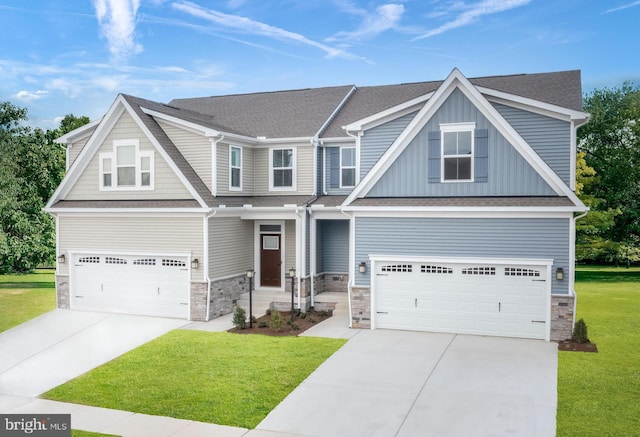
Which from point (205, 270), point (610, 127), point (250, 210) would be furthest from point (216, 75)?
point (610, 127)

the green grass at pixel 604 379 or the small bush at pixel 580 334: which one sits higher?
the small bush at pixel 580 334

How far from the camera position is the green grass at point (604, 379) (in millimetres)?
9859

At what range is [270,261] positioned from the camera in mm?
21188

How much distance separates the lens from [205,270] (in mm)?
18328

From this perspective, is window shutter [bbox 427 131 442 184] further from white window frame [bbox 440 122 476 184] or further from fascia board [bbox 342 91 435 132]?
→ fascia board [bbox 342 91 435 132]

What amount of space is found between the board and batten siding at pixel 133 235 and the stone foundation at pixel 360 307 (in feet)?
16.0

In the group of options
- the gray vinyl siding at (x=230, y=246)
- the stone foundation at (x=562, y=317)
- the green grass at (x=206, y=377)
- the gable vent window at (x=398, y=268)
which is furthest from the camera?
the gray vinyl siding at (x=230, y=246)

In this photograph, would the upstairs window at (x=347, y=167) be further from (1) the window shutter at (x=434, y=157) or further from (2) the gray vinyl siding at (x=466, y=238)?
(1) the window shutter at (x=434, y=157)

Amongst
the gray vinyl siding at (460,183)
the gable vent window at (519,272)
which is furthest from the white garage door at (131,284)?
the gable vent window at (519,272)

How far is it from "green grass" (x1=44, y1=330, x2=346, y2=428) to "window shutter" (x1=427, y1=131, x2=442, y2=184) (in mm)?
5186

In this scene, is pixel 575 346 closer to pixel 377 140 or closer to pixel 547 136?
pixel 547 136

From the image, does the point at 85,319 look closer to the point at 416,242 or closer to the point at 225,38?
the point at 416,242

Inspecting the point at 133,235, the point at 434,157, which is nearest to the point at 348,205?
the point at 434,157

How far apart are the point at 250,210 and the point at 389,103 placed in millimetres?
7148
